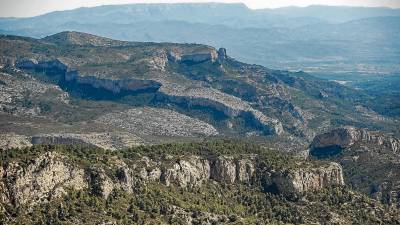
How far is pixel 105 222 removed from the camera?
122250 millimetres

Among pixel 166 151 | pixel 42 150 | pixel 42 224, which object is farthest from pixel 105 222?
pixel 166 151

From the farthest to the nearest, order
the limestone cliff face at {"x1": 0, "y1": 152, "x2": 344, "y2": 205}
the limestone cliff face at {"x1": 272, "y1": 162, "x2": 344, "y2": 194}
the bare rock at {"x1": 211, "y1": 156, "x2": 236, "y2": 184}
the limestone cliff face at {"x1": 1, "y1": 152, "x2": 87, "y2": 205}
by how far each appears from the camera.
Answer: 1. the bare rock at {"x1": 211, "y1": 156, "x2": 236, "y2": 184}
2. the limestone cliff face at {"x1": 272, "y1": 162, "x2": 344, "y2": 194}
3. the limestone cliff face at {"x1": 0, "y1": 152, "x2": 344, "y2": 205}
4. the limestone cliff face at {"x1": 1, "y1": 152, "x2": 87, "y2": 205}

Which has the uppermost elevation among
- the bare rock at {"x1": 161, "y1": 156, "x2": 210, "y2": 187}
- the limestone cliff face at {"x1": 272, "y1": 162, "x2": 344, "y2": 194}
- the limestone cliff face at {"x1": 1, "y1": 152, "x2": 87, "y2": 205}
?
the limestone cliff face at {"x1": 1, "y1": 152, "x2": 87, "y2": 205}

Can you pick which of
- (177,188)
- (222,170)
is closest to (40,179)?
(177,188)

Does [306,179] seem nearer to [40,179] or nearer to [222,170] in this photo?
[222,170]

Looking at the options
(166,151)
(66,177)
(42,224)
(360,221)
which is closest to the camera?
(42,224)

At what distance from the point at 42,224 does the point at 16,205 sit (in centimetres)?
570

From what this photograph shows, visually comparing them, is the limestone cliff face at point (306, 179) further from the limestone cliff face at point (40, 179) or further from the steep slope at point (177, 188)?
the limestone cliff face at point (40, 179)

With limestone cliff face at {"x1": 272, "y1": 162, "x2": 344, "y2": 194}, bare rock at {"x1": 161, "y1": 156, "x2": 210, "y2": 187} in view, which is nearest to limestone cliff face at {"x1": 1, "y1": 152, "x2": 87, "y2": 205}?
bare rock at {"x1": 161, "y1": 156, "x2": 210, "y2": 187}

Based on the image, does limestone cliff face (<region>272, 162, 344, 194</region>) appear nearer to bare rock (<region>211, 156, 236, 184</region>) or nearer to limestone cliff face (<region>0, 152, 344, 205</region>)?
limestone cliff face (<region>0, 152, 344, 205</region>)

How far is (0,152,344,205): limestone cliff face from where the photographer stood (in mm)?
121750

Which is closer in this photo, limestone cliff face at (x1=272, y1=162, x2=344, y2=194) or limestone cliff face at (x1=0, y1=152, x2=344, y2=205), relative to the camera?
limestone cliff face at (x1=0, y1=152, x2=344, y2=205)

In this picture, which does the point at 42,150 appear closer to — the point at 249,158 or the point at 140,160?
the point at 140,160

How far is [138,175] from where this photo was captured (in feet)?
463
